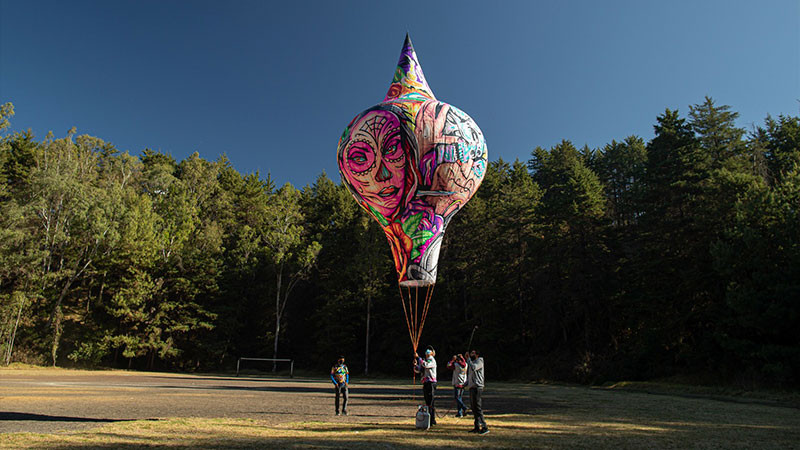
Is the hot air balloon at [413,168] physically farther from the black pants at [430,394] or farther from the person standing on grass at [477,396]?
the person standing on grass at [477,396]

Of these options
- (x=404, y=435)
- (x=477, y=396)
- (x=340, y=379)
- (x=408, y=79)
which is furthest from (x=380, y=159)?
(x=404, y=435)

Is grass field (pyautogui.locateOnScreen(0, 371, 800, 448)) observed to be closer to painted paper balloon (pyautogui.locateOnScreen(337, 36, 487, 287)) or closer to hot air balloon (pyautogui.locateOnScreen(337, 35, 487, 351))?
hot air balloon (pyautogui.locateOnScreen(337, 35, 487, 351))

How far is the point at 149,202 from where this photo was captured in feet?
124

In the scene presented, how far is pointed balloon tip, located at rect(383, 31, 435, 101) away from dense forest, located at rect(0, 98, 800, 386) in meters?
16.5

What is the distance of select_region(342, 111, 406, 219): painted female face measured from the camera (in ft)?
34.9

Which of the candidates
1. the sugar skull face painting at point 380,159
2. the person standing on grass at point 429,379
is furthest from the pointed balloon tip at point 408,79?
the person standing on grass at point 429,379

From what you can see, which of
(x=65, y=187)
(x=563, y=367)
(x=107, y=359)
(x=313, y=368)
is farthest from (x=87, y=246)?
(x=563, y=367)

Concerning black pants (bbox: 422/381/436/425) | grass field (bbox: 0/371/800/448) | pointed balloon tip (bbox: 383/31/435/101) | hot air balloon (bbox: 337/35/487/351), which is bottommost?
grass field (bbox: 0/371/800/448)

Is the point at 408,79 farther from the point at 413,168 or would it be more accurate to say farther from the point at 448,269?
the point at 448,269

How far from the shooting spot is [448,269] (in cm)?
3644

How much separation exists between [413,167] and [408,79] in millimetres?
2999

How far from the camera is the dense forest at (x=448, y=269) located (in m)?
22.2

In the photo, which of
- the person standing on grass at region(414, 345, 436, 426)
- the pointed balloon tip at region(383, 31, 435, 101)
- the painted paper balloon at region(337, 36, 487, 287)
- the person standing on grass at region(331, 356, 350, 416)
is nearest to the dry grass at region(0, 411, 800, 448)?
the person standing on grass at region(414, 345, 436, 426)

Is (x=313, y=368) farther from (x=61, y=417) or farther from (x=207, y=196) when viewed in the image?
(x=61, y=417)
